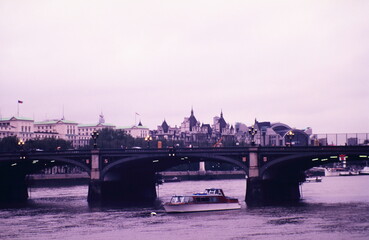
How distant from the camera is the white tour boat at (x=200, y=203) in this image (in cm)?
8894

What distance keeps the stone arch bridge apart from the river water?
20.6 ft

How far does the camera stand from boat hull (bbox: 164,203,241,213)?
292 ft

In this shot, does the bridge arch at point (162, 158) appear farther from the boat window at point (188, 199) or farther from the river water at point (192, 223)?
the boat window at point (188, 199)

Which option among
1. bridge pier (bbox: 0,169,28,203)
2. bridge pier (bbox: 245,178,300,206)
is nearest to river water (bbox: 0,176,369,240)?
bridge pier (bbox: 245,178,300,206)

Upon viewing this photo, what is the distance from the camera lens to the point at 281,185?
4203 inches

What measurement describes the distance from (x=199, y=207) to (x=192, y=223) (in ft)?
39.9

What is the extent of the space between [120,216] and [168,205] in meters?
6.53

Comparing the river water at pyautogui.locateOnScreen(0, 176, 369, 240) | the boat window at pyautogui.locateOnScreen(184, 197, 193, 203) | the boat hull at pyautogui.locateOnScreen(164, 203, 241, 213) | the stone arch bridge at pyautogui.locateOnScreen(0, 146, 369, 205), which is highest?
the stone arch bridge at pyautogui.locateOnScreen(0, 146, 369, 205)

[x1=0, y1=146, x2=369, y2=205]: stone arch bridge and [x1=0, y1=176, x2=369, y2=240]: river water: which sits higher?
[x1=0, y1=146, x2=369, y2=205]: stone arch bridge

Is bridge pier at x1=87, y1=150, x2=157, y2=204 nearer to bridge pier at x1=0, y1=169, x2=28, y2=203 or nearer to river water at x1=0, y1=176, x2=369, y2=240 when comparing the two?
river water at x1=0, y1=176, x2=369, y2=240

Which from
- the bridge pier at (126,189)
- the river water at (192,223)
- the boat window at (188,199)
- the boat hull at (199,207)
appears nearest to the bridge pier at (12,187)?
the bridge pier at (126,189)

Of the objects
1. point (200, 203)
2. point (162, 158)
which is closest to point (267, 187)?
point (200, 203)

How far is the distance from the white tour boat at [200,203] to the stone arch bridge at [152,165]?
7399 millimetres

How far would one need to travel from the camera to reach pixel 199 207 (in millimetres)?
89625
